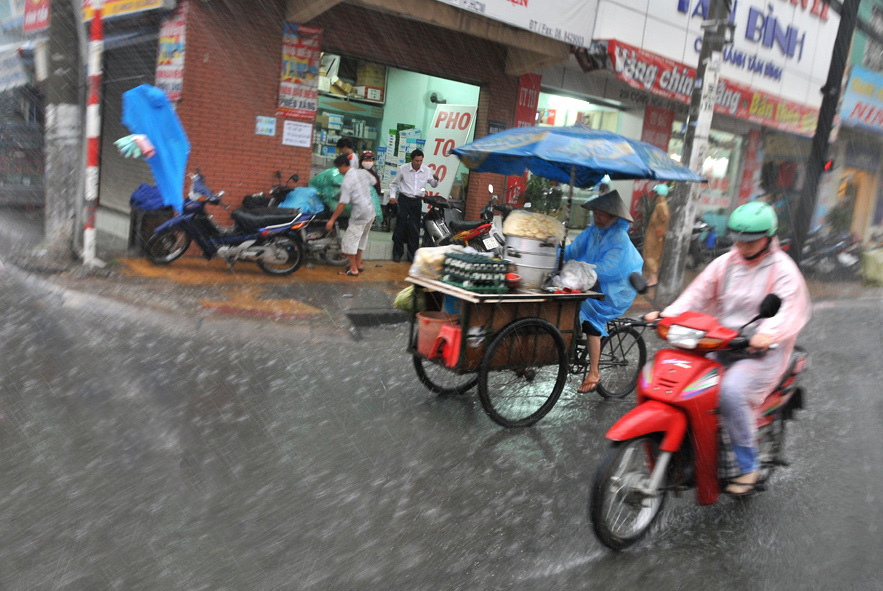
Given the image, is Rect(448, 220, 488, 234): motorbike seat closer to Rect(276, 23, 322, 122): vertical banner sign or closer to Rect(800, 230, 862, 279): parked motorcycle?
Rect(276, 23, 322, 122): vertical banner sign

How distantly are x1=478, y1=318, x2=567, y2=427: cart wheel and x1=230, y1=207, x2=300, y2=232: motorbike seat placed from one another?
475cm

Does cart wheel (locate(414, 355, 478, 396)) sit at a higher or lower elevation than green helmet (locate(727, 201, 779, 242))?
lower

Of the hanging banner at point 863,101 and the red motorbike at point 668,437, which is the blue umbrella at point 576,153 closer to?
the red motorbike at point 668,437

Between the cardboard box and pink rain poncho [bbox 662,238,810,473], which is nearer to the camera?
pink rain poncho [bbox 662,238,810,473]

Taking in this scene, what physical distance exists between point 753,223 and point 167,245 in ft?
24.5

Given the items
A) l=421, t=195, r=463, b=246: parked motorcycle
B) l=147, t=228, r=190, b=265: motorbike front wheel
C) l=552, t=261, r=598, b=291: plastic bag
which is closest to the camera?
l=552, t=261, r=598, b=291: plastic bag

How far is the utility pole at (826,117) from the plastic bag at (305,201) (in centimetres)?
980

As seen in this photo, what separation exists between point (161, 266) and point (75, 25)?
3.06 meters

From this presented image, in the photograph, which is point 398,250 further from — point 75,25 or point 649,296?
point 75,25

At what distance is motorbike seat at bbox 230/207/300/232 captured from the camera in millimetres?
9453

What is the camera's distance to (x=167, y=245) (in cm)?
937

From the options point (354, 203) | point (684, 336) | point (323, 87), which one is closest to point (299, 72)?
point (323, 87)

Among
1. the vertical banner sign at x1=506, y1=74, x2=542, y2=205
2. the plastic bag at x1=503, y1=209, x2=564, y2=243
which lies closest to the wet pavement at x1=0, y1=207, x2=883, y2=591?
the plastic bag at x1=503, y1=209, x2=564, y2=243

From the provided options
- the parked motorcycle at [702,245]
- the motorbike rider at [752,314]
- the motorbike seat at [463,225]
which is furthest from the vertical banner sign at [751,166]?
the motorbike rider at [752,314]
